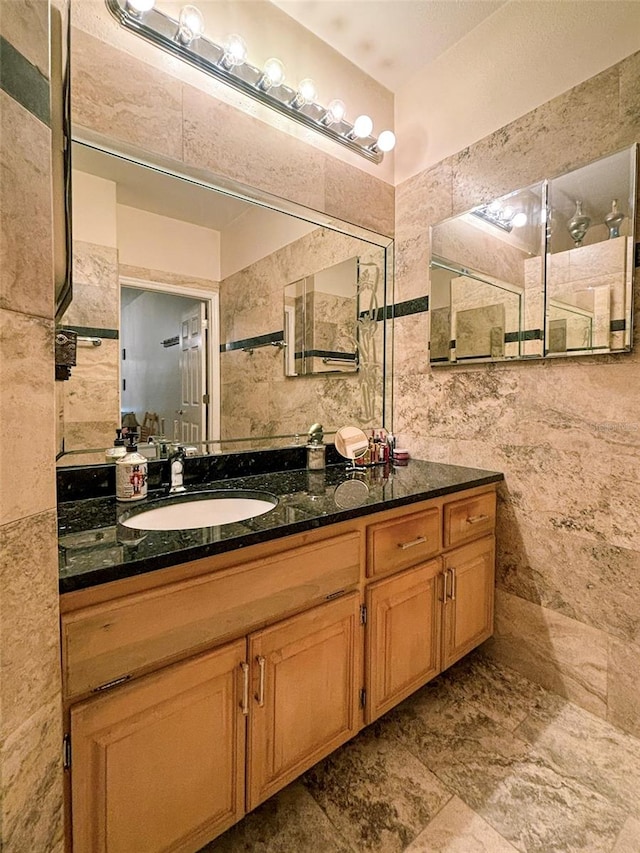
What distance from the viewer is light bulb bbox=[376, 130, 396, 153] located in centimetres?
173

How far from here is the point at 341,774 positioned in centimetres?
117

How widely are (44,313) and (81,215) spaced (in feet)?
2.73

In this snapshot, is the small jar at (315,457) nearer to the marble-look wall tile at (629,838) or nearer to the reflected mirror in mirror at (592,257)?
the reflected mirror in mirror at (592,257)

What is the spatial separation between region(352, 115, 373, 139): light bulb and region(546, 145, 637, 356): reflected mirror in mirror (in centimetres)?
80

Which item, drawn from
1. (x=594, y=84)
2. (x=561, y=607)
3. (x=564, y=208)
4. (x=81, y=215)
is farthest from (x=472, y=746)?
(x=594, y=84)

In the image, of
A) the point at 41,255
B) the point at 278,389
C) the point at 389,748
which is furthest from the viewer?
the point at 278,389

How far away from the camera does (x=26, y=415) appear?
0.56 m

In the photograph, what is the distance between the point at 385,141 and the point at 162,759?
225 centimetres

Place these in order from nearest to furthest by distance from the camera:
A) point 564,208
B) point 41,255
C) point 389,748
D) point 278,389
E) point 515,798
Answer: point 41,255, point 515,798, point 389,748, point 564,208, point 278,389

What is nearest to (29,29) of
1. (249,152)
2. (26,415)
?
(26,415)

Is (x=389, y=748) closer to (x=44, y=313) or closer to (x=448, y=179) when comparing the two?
(x=44, y=313)

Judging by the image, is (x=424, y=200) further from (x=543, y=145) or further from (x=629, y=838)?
(x=629, y=838)

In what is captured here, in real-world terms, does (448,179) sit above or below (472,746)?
above

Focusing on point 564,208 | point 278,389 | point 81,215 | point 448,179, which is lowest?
point 278,389
